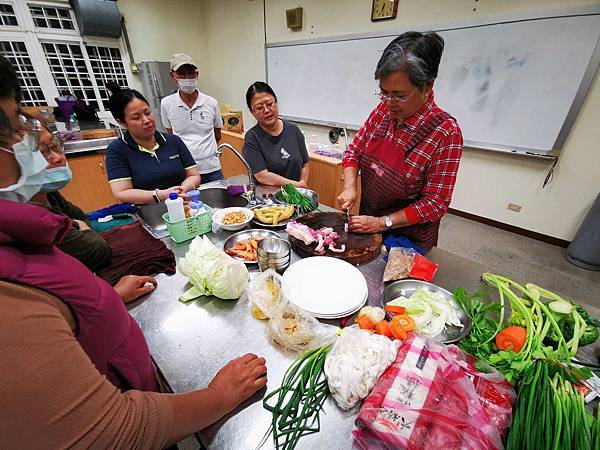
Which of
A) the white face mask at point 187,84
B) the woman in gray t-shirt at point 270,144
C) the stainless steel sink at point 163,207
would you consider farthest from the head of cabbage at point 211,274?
the white face mask at point 187,84

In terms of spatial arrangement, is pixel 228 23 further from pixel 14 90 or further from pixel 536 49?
pixel 14 90

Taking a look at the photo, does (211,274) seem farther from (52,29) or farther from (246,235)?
(52,29)

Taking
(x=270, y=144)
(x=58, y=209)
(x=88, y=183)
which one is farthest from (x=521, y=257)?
A: (x=88, y=183)

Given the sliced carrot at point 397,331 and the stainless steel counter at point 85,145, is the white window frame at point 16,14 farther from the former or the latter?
the sliced carrot at point 397,331

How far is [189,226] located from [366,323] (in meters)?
1.17

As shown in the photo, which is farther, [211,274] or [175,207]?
[175,207]

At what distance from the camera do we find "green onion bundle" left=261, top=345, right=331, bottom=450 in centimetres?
75

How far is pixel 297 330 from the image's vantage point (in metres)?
0.97

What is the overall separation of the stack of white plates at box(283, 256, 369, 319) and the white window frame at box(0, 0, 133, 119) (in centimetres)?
793

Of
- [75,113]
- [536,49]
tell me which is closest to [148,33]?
[75,113]

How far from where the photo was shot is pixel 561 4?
9.82 feet

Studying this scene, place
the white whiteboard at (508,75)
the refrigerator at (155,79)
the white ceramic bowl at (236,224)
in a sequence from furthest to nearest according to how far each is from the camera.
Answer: the refrigerator at (155,79) < the white whiteboard at (508,75) < the white ceramic bowl at (236,224)

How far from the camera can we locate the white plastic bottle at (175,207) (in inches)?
58.5

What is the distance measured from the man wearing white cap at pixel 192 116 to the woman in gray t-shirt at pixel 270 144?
3.53ft
